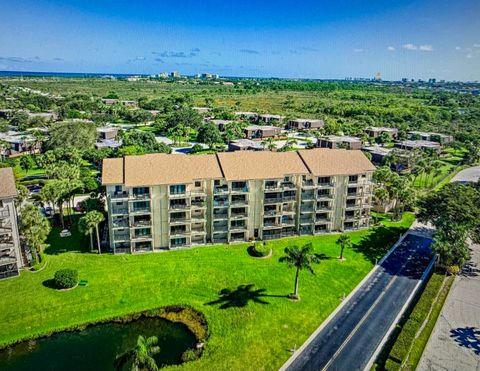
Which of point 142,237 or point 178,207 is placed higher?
point 178,207

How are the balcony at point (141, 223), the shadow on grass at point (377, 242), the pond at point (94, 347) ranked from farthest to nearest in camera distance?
1. the shadow on grass at point (377, 242)
2. the balcony at point (141, 223)
3. the pond at point (94, 347)

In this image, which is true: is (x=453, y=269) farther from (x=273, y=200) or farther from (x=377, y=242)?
(x=273, y=200)

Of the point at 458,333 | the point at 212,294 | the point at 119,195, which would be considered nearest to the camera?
the point at 458,333

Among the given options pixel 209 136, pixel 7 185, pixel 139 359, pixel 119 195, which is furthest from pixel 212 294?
pixel 209 136

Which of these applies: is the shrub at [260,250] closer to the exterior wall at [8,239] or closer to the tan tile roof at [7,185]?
the exterior wall at [8,239]

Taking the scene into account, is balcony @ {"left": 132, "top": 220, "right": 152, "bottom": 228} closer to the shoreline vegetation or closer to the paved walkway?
the shoreline vegetation

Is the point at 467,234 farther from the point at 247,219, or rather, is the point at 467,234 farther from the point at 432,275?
the point at 247,219

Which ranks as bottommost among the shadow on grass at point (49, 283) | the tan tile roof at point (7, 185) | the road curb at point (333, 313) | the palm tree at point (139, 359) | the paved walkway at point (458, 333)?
Answer: the paved walkway at point (458, 333)

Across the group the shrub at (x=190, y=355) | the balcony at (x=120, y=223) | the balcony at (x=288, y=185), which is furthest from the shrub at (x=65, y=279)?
the balcony at (x=288, y=185)
